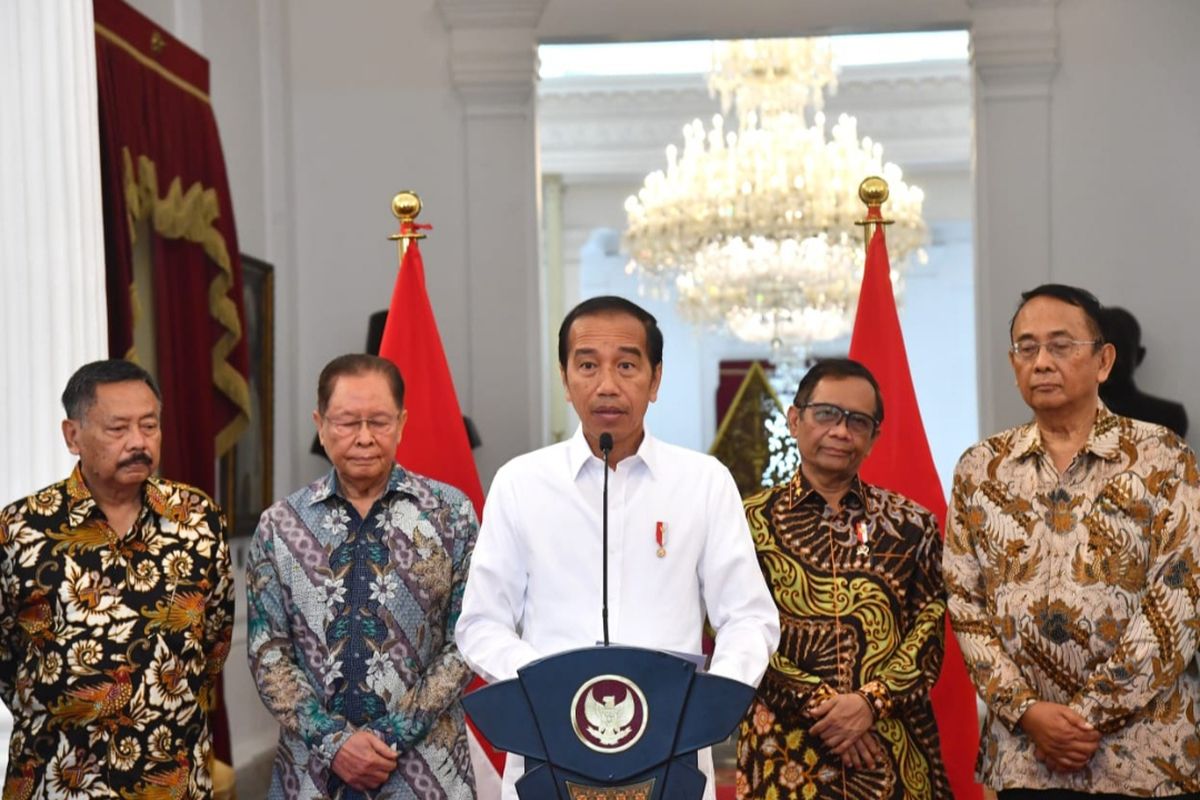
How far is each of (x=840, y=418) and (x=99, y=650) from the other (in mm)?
1504

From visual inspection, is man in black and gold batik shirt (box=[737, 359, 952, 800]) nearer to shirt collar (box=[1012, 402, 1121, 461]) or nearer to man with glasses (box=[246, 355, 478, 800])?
shirt collar (box=[1012, 402, 1121, 461])

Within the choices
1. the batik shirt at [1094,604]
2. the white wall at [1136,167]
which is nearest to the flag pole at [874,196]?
the batik shirt at [1094,604]

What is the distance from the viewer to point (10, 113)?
3531mm

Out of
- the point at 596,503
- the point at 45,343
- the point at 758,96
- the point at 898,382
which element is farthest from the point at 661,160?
the point at 596,503

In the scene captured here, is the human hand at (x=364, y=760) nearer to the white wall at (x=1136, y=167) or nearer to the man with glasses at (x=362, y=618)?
the man with glasses at (x=362, y=618)

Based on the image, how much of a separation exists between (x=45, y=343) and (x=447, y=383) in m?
1.17

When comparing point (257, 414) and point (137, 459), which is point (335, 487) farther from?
point (257, 414)

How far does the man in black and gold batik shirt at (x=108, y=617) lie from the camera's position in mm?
2693

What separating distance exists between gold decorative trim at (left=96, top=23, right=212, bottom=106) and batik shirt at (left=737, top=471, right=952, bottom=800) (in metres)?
2.61

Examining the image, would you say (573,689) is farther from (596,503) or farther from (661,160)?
(661,160)

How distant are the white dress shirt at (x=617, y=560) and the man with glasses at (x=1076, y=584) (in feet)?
2.15

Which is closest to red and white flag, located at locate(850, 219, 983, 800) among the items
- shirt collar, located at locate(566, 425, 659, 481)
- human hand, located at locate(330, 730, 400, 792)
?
shirt collar, located at locate(566, 425, 659, 481)

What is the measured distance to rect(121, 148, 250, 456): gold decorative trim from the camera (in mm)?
4715

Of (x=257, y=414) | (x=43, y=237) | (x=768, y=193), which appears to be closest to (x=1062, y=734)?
(x=43, y=237)
